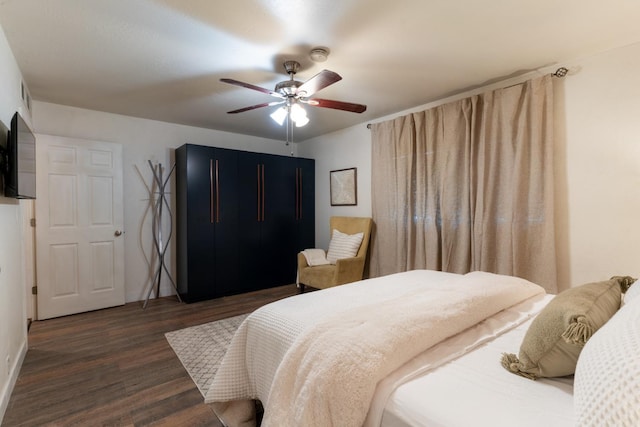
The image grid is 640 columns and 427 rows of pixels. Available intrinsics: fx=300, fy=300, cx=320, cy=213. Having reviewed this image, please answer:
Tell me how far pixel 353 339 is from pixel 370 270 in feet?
9.48

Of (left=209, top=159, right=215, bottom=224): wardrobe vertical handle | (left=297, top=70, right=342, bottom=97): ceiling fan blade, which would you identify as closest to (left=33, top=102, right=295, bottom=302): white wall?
(left=209, top=159, right=215, bottom=224): wardrobe vertical handle

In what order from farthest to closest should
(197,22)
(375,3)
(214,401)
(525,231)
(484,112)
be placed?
(484,112) < (525,231) < (197,22) < (375,3) < (214,401)

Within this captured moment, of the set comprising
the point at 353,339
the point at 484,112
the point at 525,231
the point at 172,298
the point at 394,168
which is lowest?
the point at 172,298

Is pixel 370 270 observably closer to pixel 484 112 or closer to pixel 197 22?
pixel 484 112

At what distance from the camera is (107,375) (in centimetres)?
216

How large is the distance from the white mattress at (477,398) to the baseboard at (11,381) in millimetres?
2219

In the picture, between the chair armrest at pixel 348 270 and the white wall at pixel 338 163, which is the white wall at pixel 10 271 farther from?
the white wall at pixel 338 163

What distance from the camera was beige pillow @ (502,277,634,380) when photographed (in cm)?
96

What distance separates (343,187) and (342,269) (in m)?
1.40

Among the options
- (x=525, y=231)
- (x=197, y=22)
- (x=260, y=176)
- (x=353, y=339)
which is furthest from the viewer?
(x=260, y=176)

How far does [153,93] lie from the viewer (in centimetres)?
305

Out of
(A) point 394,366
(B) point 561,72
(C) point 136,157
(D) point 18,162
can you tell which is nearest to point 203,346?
(D) point 18,162

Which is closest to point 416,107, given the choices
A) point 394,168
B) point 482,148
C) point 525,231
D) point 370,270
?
point 394,168

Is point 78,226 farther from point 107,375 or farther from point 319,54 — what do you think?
point 319,54
